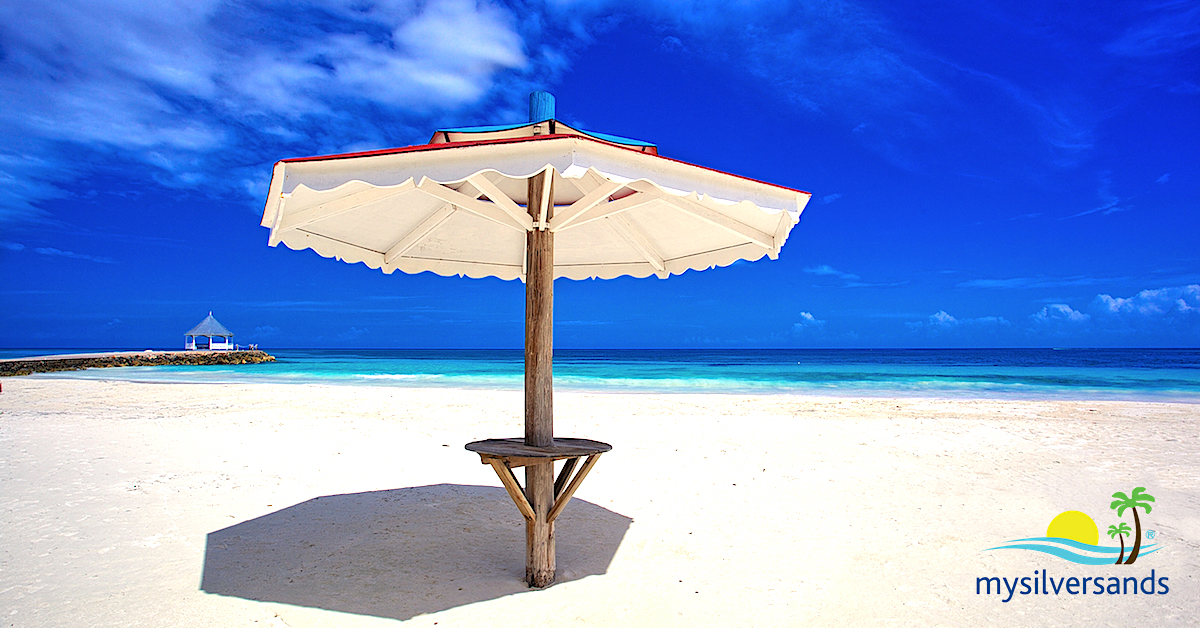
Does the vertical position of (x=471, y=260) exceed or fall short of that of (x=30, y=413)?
it exceeds it

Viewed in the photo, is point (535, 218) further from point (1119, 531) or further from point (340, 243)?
point (1119, 531)

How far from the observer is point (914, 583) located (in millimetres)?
3311

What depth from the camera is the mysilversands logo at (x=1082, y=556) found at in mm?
3281

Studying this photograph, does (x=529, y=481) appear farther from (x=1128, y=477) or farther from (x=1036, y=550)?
(x=1128, y=477)

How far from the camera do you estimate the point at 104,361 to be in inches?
1531

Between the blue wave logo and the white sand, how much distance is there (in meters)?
0.10

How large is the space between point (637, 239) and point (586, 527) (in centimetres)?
214

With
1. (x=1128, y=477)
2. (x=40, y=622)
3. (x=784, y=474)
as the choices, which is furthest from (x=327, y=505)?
(x=1128, y=477)

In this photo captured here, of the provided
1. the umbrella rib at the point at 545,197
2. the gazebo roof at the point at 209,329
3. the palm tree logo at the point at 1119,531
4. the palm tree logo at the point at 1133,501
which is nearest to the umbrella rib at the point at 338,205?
the umbrella rib at the point at 545,197

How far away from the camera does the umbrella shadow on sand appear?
3104mm

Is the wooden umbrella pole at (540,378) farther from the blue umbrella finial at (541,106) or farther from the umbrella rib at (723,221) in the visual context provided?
the umbrella rib at (723,221)

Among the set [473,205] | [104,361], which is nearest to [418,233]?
[473,205]

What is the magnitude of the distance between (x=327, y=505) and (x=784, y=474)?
4.13 m

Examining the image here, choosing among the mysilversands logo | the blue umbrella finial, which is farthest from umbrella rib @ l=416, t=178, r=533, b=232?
the mysilversands logo
